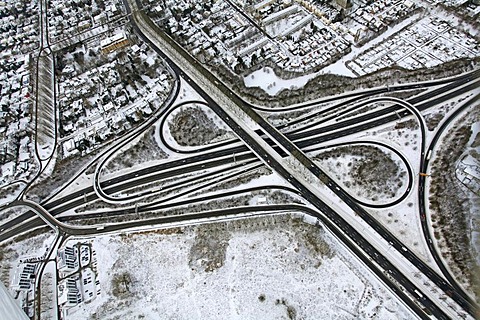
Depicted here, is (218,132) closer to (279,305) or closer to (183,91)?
(183,91)

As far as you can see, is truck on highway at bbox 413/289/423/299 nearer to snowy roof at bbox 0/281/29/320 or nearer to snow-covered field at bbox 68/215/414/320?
snow-covered field at bbox 68/215/414/320

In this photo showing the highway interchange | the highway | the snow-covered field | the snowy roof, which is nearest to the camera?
the snowy roof

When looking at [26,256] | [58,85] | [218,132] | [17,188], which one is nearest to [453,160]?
[218,132]

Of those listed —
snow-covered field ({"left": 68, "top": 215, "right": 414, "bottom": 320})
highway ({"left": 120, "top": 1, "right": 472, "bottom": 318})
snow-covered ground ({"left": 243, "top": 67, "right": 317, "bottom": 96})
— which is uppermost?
snow-covered ground ({"left": 243, "top": 67, "right": 317, "bottom": 96})

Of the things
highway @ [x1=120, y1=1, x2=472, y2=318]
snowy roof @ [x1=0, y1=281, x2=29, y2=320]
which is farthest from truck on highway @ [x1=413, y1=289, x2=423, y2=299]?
snowy roof @ [x1=0, y1=281, x2=29, y2=320]

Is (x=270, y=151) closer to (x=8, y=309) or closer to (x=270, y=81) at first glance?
(x=270, y=81)

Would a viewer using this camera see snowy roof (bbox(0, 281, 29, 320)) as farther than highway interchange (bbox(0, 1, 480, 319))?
No
